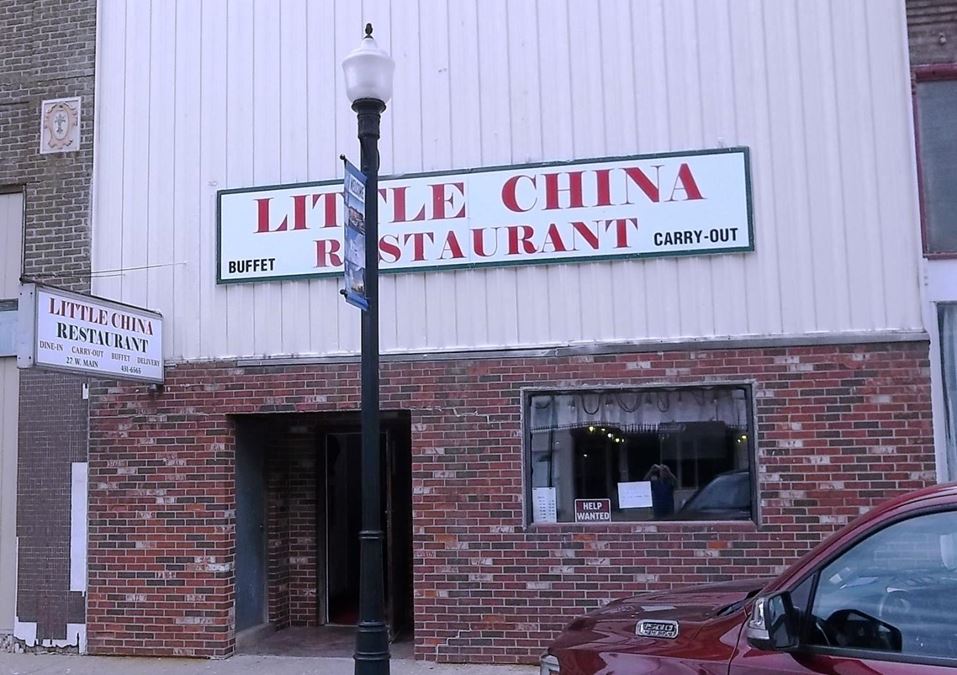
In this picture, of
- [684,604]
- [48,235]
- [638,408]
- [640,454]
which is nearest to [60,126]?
[48,235]

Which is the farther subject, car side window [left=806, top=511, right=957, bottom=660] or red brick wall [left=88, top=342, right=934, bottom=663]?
red brick wall [left=88, top=342, right=934, bottom=663]

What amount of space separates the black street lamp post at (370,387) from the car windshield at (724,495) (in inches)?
132

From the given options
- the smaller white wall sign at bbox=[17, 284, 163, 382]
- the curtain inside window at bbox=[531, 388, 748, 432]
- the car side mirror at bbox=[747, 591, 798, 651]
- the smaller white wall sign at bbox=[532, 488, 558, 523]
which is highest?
the smaller white wall sign at bbox=[17, 284, 163, 382]

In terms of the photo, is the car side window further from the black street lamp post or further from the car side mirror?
the black street lamp post

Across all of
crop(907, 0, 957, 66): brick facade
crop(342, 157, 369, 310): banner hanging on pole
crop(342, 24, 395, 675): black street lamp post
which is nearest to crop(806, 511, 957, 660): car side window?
crop(342, 24, 395, 675): black street lamp post

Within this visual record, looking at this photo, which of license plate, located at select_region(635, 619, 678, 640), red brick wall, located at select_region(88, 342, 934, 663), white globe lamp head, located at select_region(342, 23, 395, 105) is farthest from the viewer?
red brick wall, located at select_region(88, 342, 934, 663)

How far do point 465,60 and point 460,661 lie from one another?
5.52 m

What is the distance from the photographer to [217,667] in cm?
895

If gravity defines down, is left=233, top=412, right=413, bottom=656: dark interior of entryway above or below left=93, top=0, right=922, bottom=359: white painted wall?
below

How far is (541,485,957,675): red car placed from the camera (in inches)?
126

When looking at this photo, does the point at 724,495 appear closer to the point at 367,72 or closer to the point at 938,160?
the point at 938,160

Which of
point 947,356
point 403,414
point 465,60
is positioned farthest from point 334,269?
point 947,356

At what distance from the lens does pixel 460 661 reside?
28.6ft

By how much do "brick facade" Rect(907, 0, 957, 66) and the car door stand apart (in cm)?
705
